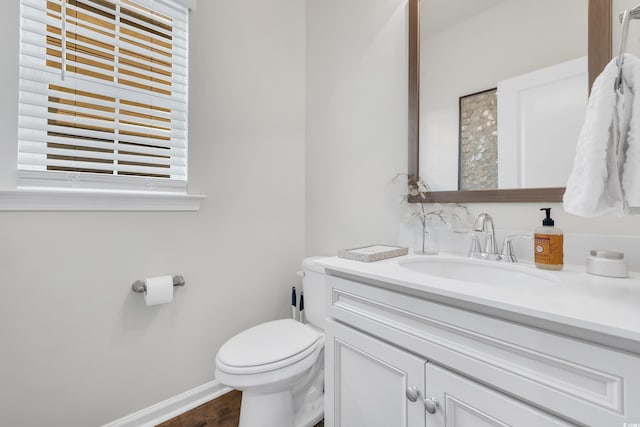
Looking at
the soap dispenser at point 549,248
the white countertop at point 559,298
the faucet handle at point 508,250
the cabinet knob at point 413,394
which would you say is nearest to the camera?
the white countertop at point 559,298

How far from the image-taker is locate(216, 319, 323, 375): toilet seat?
3.33 ft

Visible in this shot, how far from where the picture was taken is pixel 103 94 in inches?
46.0

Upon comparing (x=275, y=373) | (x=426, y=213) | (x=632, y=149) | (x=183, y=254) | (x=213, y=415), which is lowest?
(x=213, y=415)

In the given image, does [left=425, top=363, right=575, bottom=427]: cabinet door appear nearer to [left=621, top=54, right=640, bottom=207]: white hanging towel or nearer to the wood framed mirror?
[left=621, top=54, right=640, bottom=207]: white hanging towel

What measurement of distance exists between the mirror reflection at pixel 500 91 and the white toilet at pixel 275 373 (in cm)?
92

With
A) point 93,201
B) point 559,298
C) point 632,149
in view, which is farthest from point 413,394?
point 93,201

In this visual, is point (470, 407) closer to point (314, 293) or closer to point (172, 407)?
point (314, 293)

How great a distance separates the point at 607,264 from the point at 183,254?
1.57 meters

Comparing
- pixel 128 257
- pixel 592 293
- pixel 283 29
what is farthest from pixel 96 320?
pixel 283 29

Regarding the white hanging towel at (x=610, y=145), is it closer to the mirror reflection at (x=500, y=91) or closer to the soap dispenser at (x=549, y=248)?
the soap dispenser at (x=549, y=248)

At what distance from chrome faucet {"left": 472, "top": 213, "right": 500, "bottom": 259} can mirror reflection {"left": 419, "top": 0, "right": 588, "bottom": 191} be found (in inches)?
5.2

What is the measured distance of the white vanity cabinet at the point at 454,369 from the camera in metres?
0.46

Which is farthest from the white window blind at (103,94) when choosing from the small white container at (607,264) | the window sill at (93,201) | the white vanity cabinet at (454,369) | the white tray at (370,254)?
the small white container at (607,264)

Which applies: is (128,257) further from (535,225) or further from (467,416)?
(535,225)
